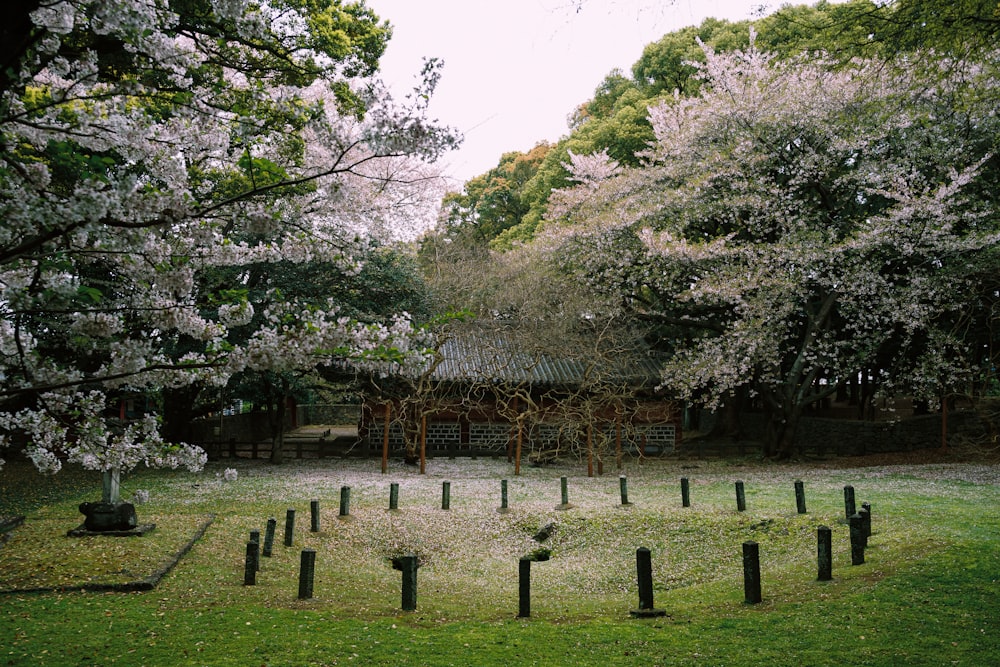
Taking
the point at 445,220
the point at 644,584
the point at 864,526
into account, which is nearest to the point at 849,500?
the point at 864,526

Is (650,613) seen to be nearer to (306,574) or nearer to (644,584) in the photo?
(644,584)

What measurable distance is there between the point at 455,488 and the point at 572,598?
24.4ft

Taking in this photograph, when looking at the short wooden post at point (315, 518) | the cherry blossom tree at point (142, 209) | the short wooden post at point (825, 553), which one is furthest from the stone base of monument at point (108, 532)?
the short wooden post at point (825, 553)

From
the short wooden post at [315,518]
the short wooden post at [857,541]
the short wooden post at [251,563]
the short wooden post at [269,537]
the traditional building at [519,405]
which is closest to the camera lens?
the short wooden post at [857,541]

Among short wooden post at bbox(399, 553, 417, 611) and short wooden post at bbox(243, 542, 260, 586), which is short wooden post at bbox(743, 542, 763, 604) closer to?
short wooden post at bbox(399, 553, 417, 611)

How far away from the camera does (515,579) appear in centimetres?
949

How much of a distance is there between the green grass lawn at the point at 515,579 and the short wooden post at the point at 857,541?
174 millimetres

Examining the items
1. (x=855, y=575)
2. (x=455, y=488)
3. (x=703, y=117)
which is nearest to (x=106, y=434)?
(x=855, y=575)

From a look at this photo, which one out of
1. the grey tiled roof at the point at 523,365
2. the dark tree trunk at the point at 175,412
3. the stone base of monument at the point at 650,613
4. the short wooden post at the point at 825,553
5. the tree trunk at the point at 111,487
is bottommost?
the stone base of monument at the point at 650,613

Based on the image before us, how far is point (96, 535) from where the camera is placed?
31.0 ft

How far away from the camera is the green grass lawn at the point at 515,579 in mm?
5535

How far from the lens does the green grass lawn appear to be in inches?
218

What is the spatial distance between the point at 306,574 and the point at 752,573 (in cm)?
475

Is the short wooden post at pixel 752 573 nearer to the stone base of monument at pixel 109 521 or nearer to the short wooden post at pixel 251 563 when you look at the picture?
the short wooden post at pixel 251 563
